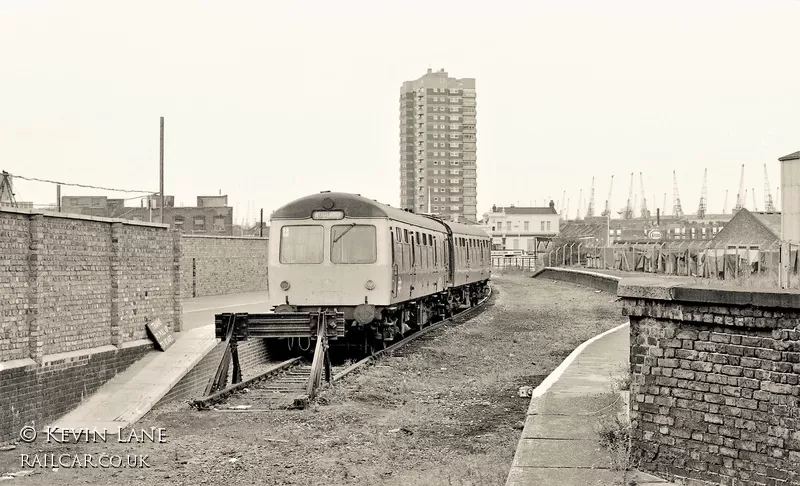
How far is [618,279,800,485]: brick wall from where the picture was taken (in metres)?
5.86

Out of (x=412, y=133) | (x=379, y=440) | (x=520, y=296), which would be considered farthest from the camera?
(x=412, y=133)

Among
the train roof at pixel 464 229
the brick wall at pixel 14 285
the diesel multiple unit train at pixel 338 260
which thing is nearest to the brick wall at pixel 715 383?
the brick wall at pixel 14 285

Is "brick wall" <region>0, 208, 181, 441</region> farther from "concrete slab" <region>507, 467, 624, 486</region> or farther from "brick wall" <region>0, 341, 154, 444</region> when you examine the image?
"concrete slab" <region>507, 467, 624, 486</region>

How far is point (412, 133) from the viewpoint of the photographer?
413ft

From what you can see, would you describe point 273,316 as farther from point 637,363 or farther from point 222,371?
point 637,363

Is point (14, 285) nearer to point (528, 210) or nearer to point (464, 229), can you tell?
point (464, 229)

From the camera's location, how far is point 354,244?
49.2ft

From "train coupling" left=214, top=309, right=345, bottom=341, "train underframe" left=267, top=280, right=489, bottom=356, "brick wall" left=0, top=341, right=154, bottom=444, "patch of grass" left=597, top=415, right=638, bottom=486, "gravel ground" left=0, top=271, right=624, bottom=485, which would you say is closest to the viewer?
"patch of grass" left=597, top=415, right=638, bottom=486

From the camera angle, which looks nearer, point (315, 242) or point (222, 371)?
point (222, 371)

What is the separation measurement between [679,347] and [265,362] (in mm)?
10734

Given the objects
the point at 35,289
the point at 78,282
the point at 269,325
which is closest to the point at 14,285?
the point at 35,289

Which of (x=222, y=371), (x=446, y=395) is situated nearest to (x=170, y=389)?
(x=222, y=371)

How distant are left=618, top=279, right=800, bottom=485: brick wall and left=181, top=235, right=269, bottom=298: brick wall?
20.2 metres

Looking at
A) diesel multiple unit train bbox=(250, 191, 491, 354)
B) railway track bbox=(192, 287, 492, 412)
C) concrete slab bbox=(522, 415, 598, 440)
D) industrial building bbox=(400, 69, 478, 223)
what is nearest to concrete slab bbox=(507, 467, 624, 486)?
concrete slab bbox=(522, 415, 598, 440)
